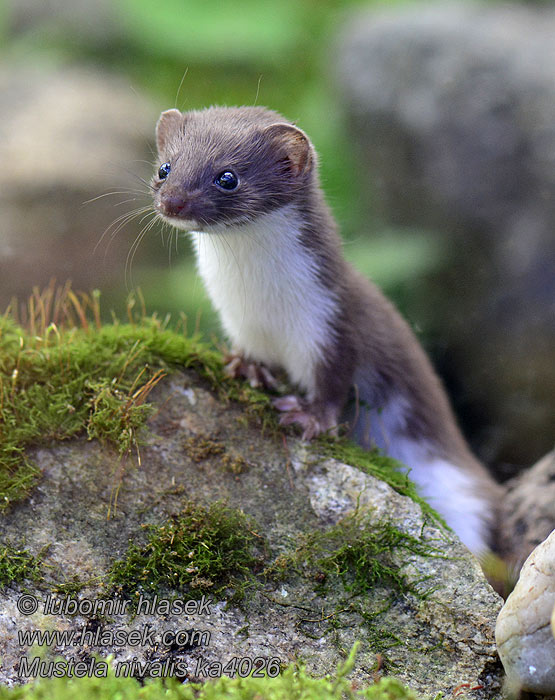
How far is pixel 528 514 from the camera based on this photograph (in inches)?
207

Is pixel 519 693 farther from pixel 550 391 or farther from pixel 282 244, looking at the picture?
pixel 550 391

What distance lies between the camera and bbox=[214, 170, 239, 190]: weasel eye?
4.12m

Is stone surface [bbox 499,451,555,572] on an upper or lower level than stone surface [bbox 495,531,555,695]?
lower

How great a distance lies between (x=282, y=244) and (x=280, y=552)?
1.76 metres

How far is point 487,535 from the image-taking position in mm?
5391

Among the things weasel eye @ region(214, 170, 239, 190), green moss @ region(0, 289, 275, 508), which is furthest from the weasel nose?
green moss @ region(0, 289, 275, 508)

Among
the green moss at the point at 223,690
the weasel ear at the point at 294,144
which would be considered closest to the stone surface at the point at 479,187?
the weasel ear at the point at 294,144

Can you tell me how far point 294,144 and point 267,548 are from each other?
2.23 m

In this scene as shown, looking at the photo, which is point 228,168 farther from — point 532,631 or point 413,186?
point 413,186

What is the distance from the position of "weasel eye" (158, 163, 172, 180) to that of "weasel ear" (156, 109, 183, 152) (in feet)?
0.93

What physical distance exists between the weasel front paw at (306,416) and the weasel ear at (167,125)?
5.56 feet

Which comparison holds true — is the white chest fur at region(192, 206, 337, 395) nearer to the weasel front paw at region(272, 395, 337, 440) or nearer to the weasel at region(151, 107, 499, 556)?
the weasel at region(151, 107, 499, 556)

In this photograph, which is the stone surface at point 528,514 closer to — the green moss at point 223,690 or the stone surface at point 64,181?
the green moss at point 223,690

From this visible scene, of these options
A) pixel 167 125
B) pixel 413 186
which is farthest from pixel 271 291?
pixel 413 186
